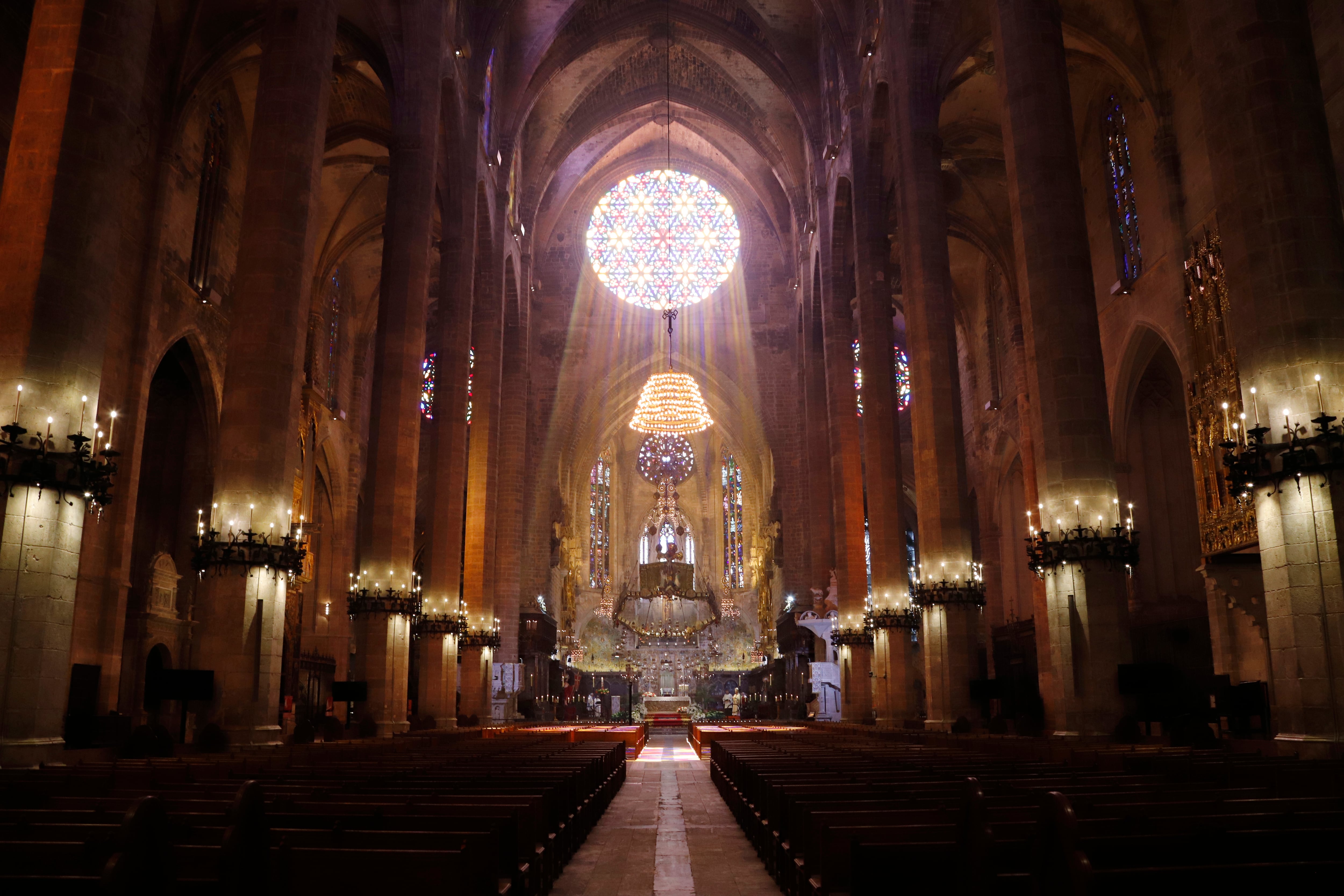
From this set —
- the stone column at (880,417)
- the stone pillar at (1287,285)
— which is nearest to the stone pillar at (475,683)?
the stone column at (880,417)

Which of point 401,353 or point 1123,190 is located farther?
point 1123,190

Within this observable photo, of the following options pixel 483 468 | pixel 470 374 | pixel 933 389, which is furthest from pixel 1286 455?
pixel 483 468

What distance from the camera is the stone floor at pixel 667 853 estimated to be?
721cm

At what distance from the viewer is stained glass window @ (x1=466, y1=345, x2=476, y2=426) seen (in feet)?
82.1

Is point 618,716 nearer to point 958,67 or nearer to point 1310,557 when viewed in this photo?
point 958,67

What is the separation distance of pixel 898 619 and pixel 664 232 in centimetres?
2789

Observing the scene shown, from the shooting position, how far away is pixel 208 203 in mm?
23594

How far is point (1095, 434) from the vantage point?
14.0 metres

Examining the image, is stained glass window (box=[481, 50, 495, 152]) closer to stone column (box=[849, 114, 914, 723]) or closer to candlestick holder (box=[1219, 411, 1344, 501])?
stone column (box=[849, 114, 914, 723])

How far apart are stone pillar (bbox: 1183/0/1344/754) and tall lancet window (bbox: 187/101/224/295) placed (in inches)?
831

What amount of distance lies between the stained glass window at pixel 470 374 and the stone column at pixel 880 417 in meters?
10.3

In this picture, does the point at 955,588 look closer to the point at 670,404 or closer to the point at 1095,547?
the point at 1095,547

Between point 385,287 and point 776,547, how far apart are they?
80.8 feet

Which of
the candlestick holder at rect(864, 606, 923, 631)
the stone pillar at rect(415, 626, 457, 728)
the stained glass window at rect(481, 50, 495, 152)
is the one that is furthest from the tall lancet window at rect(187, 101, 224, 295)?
the candlestick holder at rect(864, 606, 923, 631)
